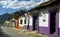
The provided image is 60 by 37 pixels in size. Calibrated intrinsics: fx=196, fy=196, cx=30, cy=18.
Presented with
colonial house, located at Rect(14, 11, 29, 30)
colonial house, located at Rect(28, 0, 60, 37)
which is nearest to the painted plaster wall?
colonial house, located at Rect(28, 0, 60, 37)

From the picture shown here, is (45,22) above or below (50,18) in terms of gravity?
below

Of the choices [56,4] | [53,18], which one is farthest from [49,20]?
[56,4]

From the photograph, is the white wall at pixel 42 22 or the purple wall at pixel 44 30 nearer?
the purple wall at pixel 44 30

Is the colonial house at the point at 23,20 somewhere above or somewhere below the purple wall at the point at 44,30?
above

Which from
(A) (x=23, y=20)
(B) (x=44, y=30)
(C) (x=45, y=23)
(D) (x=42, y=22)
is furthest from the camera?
(A) (x=23, y=20)

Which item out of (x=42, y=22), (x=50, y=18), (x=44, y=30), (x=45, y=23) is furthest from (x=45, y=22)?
(x=50, y=18)

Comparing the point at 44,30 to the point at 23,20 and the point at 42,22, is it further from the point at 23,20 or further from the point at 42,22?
the point at 23,20

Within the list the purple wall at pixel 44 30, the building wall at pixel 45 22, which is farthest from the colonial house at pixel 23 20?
the purple wall at pixel 44 30

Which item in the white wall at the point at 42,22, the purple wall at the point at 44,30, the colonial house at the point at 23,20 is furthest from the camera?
the colonial house at the point at 23,20

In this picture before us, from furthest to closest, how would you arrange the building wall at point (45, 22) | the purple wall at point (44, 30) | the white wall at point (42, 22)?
the white wall at point (42, 22)
the purple wall at point (44, 30)
the building wall at point (45, 22)

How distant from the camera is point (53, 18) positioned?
22.0m

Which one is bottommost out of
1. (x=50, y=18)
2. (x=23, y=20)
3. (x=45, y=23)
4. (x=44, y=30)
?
(x=44, y=30)

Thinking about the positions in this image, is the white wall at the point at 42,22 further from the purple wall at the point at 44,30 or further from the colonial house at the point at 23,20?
the colonial house at the point at 23,20

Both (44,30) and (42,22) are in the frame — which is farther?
(42,22)
